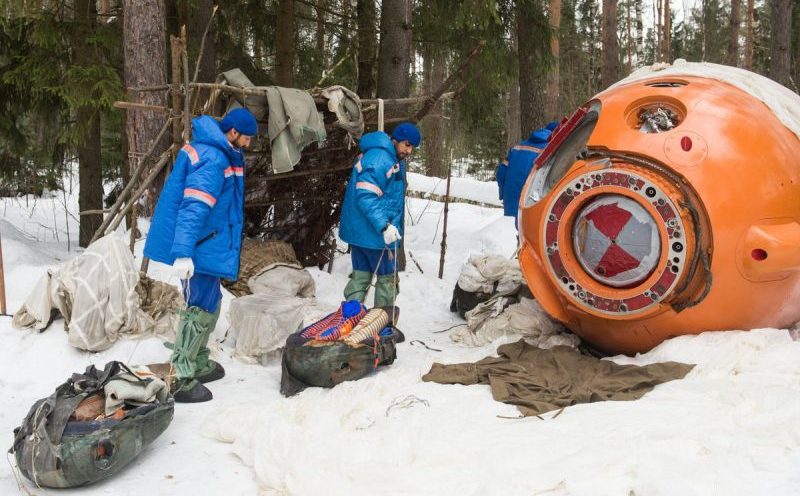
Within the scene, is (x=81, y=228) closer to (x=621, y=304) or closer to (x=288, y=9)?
(x=288, y=9)

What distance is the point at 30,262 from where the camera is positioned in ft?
20.8

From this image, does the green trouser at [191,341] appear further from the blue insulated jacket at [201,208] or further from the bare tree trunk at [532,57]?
the bare tree trunk at [532,57]

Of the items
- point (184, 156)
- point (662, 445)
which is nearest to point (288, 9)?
point (184, 156)

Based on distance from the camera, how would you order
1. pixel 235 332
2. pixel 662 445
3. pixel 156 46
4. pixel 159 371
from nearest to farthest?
pixel 662 445 < pixel 159 371 < pixel 235 332 < pixel 156 46

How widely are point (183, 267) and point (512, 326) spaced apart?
2321mm

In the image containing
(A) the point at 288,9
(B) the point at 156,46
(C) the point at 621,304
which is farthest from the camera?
(A) the point at 288,9

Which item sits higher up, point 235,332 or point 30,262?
point 30,262

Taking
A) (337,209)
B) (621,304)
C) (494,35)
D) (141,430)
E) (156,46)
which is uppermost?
(494,35)

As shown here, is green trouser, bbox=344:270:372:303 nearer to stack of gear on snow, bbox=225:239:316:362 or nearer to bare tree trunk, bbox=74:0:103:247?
stack of gear on snow, bbox=225:239:316:362

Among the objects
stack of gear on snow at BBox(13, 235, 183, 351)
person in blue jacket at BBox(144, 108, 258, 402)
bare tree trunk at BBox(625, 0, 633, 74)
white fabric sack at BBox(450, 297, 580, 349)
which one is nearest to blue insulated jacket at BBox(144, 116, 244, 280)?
person in blue jacket at BBox(144, 108, 258, 402)

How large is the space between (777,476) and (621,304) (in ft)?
5.10

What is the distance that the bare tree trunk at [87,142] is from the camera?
24.2ft

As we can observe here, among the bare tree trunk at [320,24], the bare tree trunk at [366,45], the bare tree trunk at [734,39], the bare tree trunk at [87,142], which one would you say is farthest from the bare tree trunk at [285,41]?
the bare tree trunk at [734,39]

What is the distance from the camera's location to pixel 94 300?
15.4 feet
